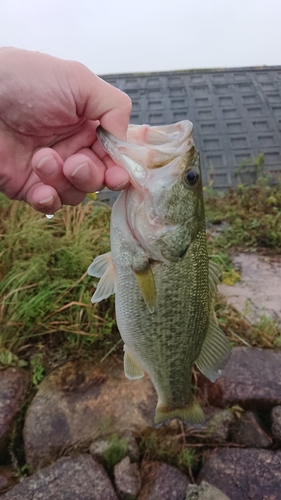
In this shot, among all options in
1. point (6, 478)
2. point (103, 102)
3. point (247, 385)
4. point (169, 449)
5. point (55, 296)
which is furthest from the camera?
point (55, 296)

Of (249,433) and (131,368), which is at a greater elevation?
(131,368)

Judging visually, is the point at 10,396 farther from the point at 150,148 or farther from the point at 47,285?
the point at 150,148

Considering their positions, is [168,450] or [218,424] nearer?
[168,450]

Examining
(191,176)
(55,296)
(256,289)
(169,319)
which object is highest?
(191,176)

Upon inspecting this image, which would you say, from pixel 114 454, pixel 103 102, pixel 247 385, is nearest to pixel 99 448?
pixel 114 454

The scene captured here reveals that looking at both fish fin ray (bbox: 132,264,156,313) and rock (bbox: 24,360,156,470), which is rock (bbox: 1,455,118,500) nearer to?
rock (bbox: 24,360,156,470)

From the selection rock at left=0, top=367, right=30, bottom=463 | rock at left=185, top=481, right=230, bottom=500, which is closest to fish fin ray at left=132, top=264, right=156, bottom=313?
rock at left=185, top=481, right=230, bottom=500

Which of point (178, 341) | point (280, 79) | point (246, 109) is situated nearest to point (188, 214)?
point (178, 341)

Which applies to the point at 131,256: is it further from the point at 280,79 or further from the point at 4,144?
the point at 280,79
